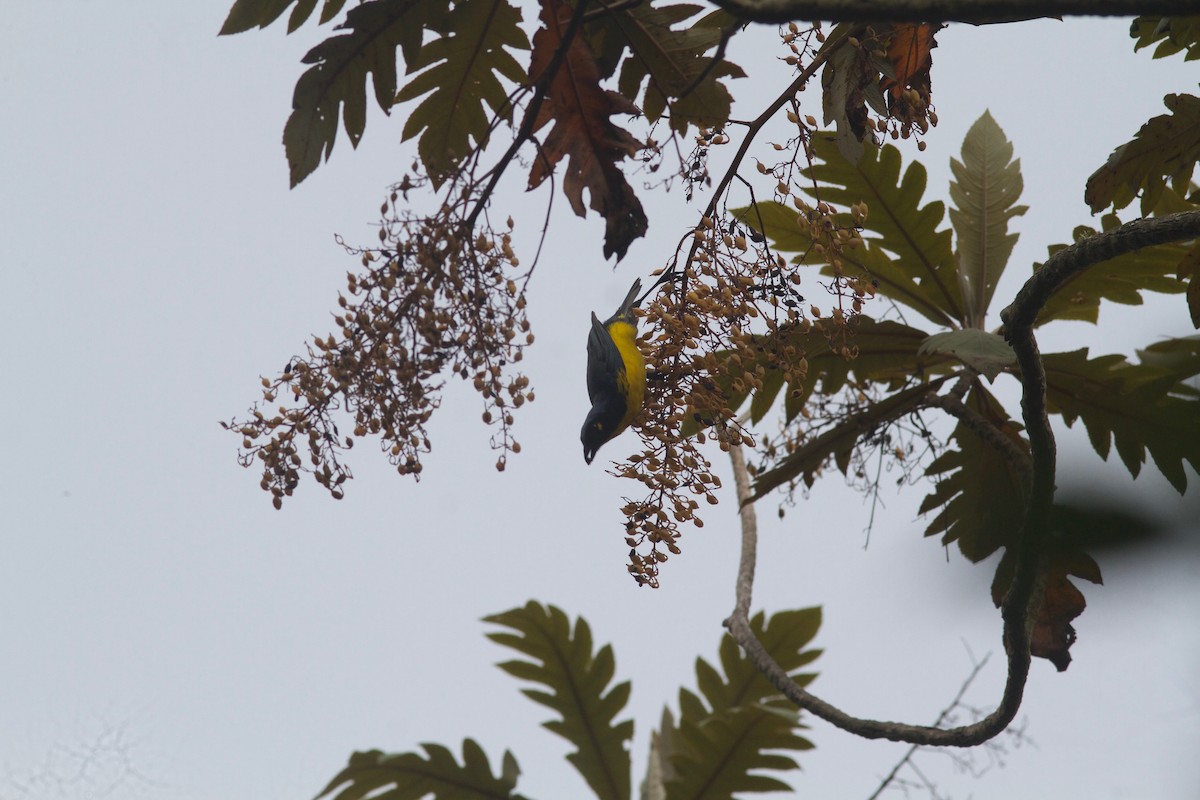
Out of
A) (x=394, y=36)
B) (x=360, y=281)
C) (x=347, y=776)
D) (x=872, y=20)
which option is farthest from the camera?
(x=347, y=776)

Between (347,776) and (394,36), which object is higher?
(394,36)

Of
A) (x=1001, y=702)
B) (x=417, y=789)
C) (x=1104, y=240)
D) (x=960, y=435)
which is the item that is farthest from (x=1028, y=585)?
(x=417, y=789)

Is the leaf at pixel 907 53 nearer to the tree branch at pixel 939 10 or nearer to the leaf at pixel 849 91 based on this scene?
the leaf at pixel 849 91

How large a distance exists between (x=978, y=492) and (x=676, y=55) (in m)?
1.89

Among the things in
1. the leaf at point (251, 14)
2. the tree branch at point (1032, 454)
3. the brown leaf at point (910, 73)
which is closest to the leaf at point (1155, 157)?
the tree branch at point (1032, 454)

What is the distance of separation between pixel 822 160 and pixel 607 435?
3.55 feet

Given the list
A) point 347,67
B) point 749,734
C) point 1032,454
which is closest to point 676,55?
point 347,67

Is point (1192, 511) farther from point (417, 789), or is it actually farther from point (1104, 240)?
point (417, 789)

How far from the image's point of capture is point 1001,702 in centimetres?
245

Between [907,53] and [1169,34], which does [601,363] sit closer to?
[907,53]

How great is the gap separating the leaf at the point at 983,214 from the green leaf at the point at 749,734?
160cm

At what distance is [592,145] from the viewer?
2090 millimetres

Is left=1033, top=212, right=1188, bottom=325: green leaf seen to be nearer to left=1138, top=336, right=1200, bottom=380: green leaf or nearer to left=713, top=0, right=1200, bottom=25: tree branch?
left=1138, top=336, right=1200, bottom=380: green leaf

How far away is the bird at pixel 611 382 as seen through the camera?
9.14 feet
